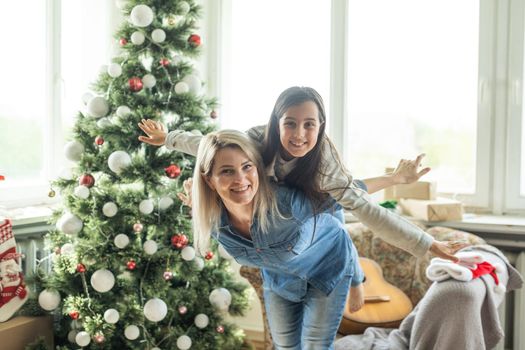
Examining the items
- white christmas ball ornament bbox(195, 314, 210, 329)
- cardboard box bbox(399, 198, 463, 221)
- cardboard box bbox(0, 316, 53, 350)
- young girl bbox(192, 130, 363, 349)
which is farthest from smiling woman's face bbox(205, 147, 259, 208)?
cardboard box bbox(399, 198, 463, 221)

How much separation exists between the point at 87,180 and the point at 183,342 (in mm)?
852

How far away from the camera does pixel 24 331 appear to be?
2.42 meters

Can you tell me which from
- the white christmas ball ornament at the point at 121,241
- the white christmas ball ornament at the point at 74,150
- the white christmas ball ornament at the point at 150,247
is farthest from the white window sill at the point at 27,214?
the white christmas ball ornament at the point at 150,247

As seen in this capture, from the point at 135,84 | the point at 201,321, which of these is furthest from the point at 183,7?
the point at 201,321

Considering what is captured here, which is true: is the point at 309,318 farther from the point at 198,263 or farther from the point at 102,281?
the point at 102,281

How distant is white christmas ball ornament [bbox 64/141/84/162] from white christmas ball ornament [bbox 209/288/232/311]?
34.9 inches

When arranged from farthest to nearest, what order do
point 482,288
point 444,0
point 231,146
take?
1. point 444,0
2. point 482,288
3. point 231,146

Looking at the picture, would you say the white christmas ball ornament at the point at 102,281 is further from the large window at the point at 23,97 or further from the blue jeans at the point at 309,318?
the blue jeans at the point at 309,318

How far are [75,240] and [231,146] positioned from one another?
1290 millimetres

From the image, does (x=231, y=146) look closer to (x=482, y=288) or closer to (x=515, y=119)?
(x=482, y=288)

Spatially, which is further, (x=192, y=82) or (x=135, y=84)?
(x=192, y=82)

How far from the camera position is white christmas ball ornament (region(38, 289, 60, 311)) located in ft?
7.93

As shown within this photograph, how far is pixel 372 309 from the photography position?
2.42m

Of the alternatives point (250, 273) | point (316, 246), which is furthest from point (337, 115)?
point (316, 246)
